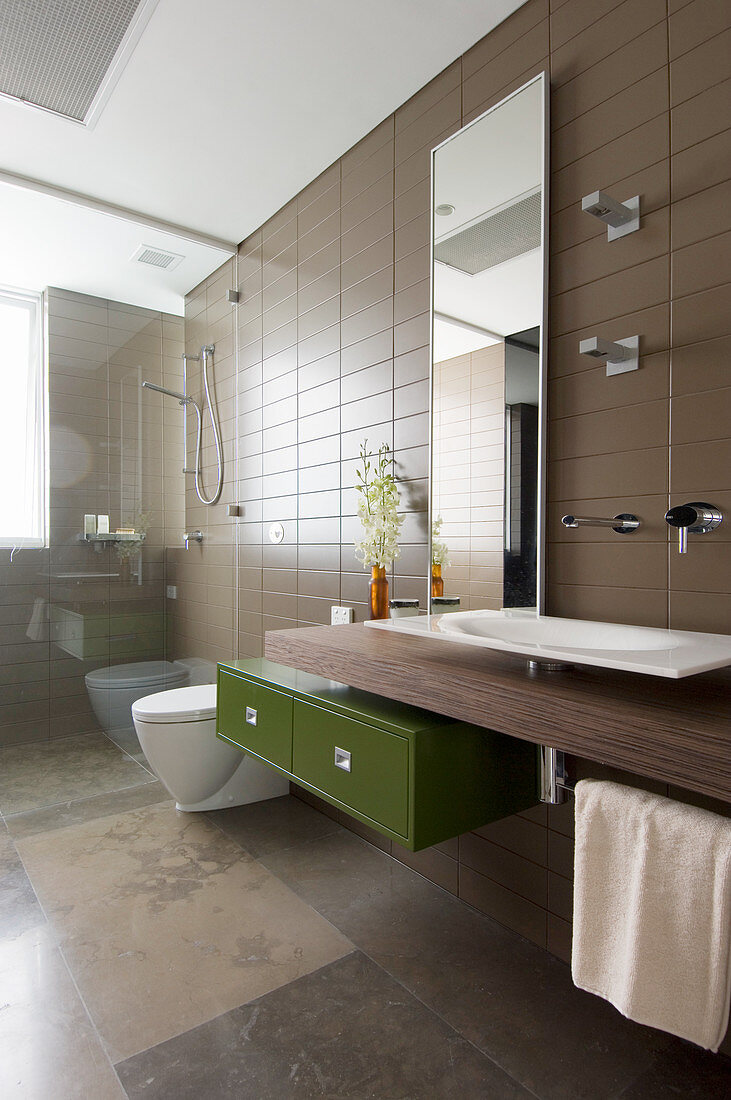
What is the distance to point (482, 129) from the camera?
1.87m

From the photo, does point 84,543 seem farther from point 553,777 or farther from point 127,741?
point 553,777

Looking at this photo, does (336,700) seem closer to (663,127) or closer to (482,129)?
(663,127)

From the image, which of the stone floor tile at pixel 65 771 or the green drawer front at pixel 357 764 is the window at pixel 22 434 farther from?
the green drawer front at pixel 357 764

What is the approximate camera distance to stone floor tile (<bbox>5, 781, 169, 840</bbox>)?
2426mm

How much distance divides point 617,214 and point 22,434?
2.39 m

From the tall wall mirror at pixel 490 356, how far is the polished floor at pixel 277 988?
36.4 inches

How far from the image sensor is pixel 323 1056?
1360mm

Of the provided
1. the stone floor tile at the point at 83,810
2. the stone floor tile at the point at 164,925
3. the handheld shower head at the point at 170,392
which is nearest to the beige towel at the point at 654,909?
the stone floor tile at the point at 164,925

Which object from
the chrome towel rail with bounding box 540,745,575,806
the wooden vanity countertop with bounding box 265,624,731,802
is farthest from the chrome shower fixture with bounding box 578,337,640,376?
the chrome towel rail with bounding box 540,745,575,806

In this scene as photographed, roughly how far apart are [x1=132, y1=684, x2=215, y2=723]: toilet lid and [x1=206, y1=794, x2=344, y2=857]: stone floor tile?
0.42 meters

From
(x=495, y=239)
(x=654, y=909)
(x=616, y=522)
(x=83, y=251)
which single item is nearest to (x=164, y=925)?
(x=654, y=909)

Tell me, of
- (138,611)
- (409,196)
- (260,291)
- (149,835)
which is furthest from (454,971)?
(260,291)

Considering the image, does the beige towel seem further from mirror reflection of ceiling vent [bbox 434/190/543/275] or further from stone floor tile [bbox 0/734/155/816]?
stone floor tile [bbox 0/734/155/816]

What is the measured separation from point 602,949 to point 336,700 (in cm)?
78
